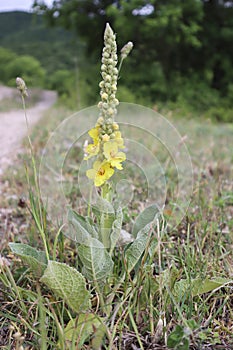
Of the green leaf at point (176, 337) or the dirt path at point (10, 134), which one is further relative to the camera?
the dirt path at point (10, 134)

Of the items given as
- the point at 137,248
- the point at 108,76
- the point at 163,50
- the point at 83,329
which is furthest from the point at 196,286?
the point at 163,50

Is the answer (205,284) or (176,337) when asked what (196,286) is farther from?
(176,337)

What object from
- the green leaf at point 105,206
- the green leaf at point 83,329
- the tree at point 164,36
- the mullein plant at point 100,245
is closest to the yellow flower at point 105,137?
the mullein plant at point 100,245

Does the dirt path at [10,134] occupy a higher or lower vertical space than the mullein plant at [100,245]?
higher

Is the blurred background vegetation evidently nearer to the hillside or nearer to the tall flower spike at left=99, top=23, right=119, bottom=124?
the hillside

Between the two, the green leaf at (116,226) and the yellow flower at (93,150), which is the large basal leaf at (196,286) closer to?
the green leaf at (116,226)

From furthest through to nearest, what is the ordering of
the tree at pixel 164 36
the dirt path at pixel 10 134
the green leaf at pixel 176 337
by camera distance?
the tree at pixel 164 36 < the dirt path at pixel 10 134 < the green leaf at pixel 176 337

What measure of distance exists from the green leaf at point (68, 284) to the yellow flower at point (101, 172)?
230 mm

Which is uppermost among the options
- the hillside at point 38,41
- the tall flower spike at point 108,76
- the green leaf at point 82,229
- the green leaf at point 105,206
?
the hillside at point 38,41

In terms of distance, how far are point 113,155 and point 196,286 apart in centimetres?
43

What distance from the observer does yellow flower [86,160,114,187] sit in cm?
95

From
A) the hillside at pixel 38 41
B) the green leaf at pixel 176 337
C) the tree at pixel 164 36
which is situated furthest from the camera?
the hillside at pixel 38 41

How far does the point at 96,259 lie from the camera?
96 centimetres

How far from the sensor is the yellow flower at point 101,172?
0.95 metres
